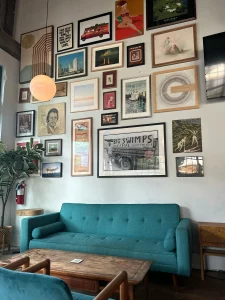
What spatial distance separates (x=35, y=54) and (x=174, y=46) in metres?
2.77

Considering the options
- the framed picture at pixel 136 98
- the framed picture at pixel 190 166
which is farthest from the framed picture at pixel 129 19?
the framed picture at pixel 190 166

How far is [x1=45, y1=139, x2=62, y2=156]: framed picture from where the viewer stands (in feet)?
13.3

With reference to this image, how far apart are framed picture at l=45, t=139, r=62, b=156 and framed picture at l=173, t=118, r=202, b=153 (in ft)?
6.61

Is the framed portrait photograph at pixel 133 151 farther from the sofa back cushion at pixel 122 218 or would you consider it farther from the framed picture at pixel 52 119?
the framed picture at pixel 52 119

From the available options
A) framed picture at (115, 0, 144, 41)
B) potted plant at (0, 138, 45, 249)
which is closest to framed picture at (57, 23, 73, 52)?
framed picture at (115, 0, 144, 41)

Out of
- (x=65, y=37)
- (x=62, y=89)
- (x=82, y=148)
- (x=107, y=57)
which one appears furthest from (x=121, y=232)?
(x=65, y=37)

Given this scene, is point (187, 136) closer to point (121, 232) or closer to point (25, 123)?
point (121, 232)

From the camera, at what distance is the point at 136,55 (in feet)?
12.2

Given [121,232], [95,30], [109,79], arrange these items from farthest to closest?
[95,30] < [109,79] < [121,232]

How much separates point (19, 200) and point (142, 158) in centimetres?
240

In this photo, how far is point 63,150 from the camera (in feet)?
13.3

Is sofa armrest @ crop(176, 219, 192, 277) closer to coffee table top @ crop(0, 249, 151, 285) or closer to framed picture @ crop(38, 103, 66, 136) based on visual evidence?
coffee table top @ crop(0, 249, 151, 285)

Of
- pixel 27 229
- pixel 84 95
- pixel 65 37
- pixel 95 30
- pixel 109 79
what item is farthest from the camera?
pixel 65 37

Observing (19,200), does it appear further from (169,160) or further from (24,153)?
(169,160)
